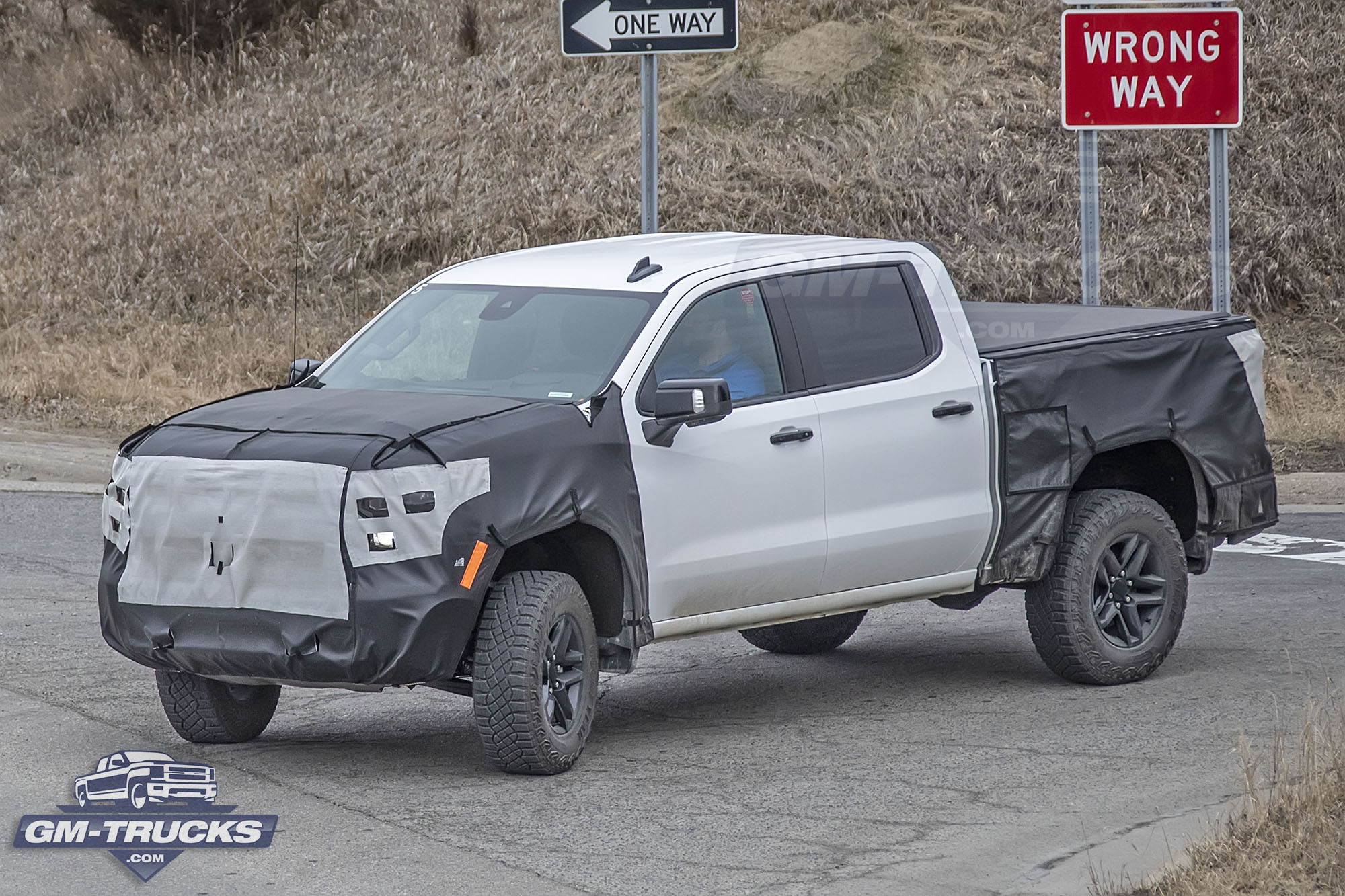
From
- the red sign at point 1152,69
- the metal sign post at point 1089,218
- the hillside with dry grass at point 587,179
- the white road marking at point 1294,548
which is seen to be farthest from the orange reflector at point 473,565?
the hillside with dry grass at point 587,179

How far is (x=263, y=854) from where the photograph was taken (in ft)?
20.1

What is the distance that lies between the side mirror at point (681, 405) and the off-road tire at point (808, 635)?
2.55m

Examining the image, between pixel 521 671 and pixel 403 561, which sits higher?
pixel 403 561

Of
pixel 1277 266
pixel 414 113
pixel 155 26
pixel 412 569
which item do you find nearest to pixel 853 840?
pixel 412 569

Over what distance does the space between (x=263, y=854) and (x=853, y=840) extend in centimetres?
191

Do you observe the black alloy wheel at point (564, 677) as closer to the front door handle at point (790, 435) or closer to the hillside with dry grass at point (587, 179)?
the front door handle at point (790, 435)

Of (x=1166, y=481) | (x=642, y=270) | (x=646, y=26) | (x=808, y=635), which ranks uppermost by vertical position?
(x=646, y=26)

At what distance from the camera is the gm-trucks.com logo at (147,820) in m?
6.27

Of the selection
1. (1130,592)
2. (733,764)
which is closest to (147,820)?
(733,764)

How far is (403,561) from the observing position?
656 cm

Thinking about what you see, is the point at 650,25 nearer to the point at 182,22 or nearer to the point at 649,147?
the point at 649,147

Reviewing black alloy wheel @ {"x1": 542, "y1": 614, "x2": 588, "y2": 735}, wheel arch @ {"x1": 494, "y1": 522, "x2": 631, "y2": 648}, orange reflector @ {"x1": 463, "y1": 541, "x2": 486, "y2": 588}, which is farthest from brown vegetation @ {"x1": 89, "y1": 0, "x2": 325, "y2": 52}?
orange reflector @ {"x1": 463, "y1": 541, "x2": 486, "y2": 588}

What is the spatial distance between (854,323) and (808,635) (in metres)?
2.10

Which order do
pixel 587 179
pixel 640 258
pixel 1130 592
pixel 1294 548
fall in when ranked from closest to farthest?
pixel 640 258 < pixel 1130 592 < pixel 1294 548 < pixel 587 179
